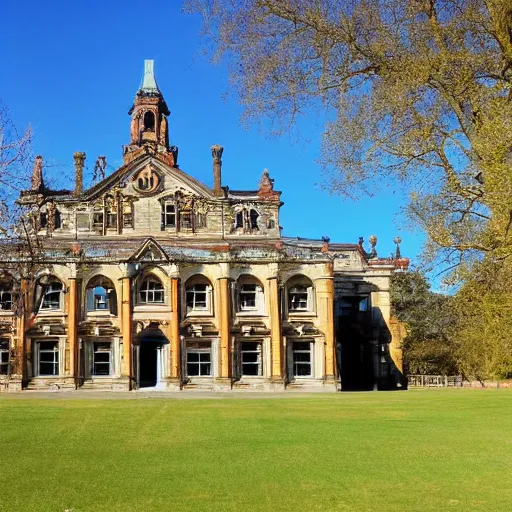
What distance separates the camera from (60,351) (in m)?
44.2

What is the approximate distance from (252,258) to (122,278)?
23.9ft

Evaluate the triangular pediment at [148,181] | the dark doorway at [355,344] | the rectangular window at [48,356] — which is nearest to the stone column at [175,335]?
the rectangular window at [48,356]

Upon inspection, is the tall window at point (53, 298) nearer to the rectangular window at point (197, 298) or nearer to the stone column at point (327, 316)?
the rectangular window at point (197, 298)

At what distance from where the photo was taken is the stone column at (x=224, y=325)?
44469 millimetres

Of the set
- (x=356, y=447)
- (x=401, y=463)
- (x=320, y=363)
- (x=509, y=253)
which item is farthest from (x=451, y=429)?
(x=320, y=363)

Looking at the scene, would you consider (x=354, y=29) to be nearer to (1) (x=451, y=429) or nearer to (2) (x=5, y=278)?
(1) (x=451, y=429)

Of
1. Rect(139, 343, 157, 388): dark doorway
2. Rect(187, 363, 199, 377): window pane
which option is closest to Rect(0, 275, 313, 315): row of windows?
Rect(139, 343, 157, 388): dark doorway

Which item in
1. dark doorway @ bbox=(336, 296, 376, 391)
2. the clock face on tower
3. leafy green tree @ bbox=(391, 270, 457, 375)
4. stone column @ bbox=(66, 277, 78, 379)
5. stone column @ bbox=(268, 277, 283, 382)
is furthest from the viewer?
leafy green tree @ bbox=(391, 270, 457, 375)

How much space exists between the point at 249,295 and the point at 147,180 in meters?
11.5

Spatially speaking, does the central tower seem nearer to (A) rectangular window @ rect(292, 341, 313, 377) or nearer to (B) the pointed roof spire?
(B) the pointed roof spire

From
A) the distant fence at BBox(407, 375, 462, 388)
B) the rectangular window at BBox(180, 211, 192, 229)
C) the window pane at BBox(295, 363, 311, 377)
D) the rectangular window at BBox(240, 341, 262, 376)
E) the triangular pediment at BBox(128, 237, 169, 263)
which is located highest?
the rectangular window at BBox(180, 211, 192, 229)

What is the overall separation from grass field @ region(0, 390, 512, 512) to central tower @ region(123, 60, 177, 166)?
115ft

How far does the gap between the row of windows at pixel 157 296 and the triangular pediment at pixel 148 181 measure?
841cm

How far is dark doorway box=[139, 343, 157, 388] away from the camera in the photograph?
1775 inches
